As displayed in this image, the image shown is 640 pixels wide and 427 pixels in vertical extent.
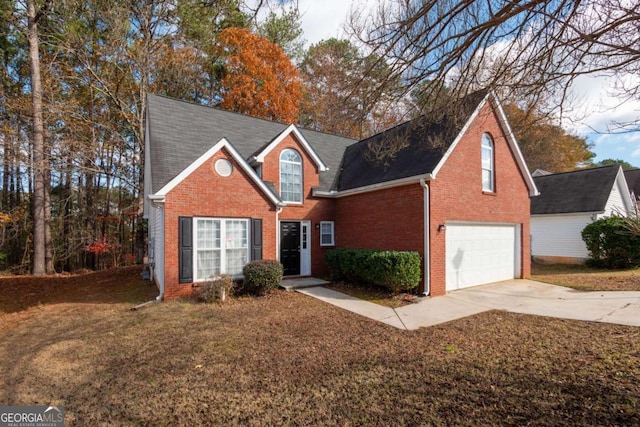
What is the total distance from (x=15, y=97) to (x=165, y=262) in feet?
50.7

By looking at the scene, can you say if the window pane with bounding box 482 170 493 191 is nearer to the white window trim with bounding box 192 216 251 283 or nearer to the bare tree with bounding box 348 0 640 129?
the bare tree with bounding box 348 0 640 129

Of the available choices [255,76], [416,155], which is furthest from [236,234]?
[255,76]

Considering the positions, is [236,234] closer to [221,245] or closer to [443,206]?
[221,245]

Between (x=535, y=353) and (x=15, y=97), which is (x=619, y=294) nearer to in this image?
(x=535, y=353)

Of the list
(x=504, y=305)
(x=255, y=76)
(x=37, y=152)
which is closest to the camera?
(x=504, y=305)

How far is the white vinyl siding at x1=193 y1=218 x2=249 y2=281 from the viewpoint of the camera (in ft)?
30.6

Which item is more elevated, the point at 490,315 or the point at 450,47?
the point at 450,47

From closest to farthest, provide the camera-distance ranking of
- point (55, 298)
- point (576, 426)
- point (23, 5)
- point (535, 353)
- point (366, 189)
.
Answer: point (576, 426) < point (535, 353) < point (55, 298) < point (366, 189) < point (23, 5)

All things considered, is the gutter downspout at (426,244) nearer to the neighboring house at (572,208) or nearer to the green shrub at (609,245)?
the green shrub at (609,245)

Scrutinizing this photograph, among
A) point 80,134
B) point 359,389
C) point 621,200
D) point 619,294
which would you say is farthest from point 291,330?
point 621,200

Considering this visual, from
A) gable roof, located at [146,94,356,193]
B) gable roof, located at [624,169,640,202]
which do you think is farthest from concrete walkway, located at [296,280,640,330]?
gable roof, located at [624,169,640,202]

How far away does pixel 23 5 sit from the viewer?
590 inches

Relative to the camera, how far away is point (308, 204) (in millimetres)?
12578

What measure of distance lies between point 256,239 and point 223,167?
257 cm
